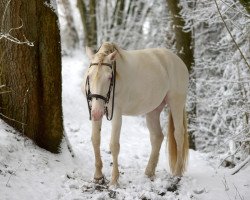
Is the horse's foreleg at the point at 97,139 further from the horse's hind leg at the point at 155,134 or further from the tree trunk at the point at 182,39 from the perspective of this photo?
the tree trunk at the point at 182,39

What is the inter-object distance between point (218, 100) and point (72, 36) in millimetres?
18641

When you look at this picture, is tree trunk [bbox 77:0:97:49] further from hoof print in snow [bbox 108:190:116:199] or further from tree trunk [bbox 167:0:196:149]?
hoof print in snow [bbox 108:190:116:199]

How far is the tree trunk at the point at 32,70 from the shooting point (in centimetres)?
494

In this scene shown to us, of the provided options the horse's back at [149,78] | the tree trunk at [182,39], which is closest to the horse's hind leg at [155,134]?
A: the horse's back at [149,78]

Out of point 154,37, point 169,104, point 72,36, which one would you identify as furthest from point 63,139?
point 72,36

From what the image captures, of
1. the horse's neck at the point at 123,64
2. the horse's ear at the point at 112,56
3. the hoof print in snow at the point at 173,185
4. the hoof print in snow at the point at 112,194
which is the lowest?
the hoof print in snow at the point at 173,185

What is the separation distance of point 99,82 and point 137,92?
813 mm

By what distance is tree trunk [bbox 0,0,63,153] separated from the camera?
16.2 ft

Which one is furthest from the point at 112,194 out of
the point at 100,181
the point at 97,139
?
the point at 97,139

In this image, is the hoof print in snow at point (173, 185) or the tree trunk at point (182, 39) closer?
the hoof print in snow at point (173, 185)

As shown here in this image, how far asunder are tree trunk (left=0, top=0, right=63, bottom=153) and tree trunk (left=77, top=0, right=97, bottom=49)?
1163 centimetres

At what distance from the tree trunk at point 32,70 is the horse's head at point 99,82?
0.91 meters

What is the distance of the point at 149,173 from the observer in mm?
5445

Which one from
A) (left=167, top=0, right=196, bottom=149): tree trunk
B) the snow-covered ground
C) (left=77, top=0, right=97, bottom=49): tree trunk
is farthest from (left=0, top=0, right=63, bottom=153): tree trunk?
(left=77, top=0, right=97, bottom=49): tree trunk
